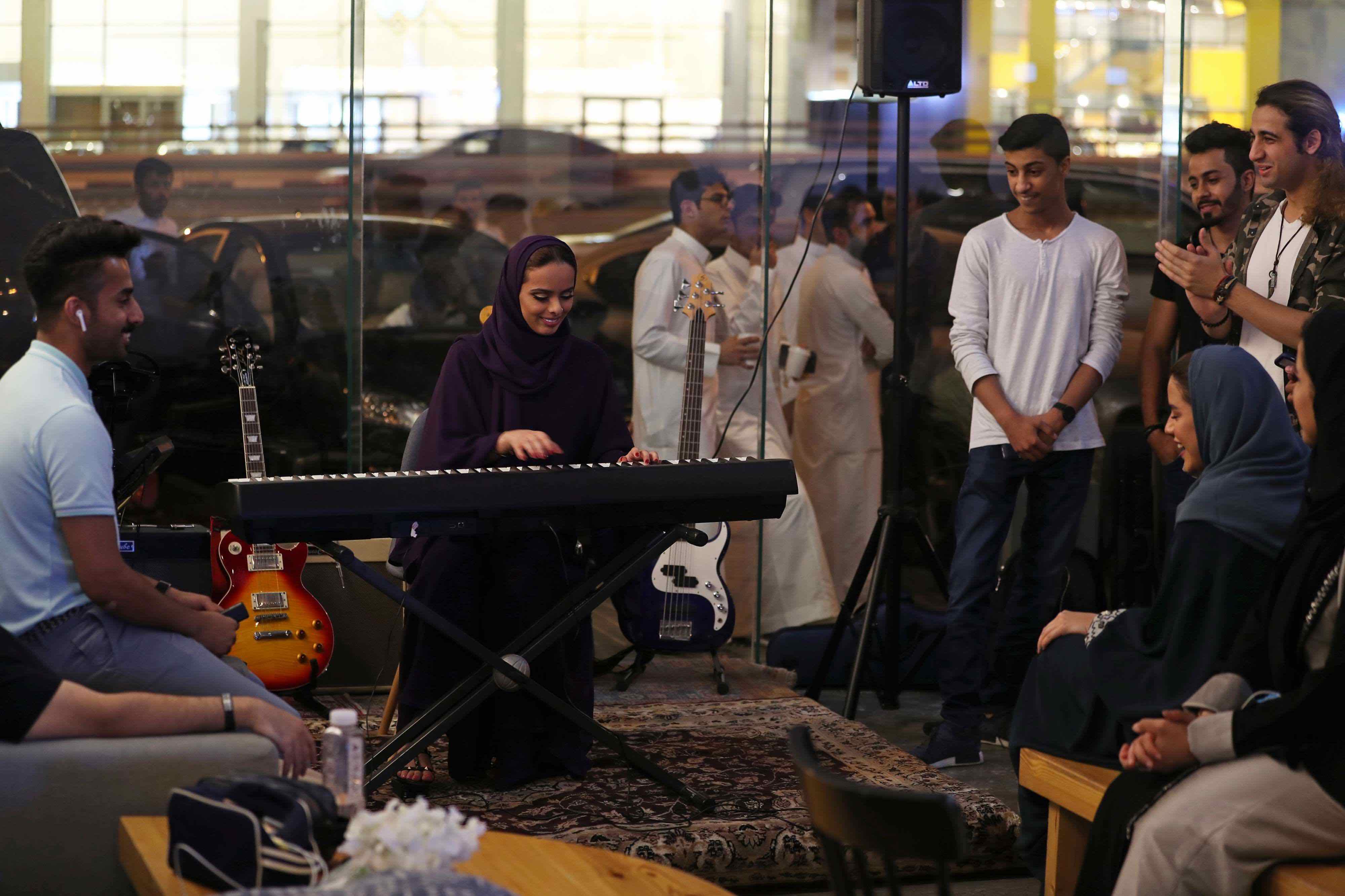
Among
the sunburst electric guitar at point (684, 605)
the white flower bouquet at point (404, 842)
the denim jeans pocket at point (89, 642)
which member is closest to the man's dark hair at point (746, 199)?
the sunburst electric guitar at point (684, 605)

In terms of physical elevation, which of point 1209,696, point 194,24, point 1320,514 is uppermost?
point 194,24

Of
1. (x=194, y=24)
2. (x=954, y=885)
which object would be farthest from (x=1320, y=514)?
(x=194, y=24)

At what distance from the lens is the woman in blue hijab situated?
2619mm

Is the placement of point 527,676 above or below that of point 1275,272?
below

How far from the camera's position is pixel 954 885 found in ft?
10.8

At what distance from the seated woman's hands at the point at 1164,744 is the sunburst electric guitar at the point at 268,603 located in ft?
8.16

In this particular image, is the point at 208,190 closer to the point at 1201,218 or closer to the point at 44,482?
the point at 44,482

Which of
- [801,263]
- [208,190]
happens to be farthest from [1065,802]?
[208,190]

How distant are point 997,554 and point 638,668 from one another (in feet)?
4.06

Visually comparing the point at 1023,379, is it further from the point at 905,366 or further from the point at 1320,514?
the point at 1320,514

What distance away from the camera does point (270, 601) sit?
422cm

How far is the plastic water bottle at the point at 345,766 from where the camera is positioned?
2.10 meters

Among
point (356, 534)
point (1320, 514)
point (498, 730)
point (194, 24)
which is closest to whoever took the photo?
point (1320, 514)

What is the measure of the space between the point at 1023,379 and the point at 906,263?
472 mm
